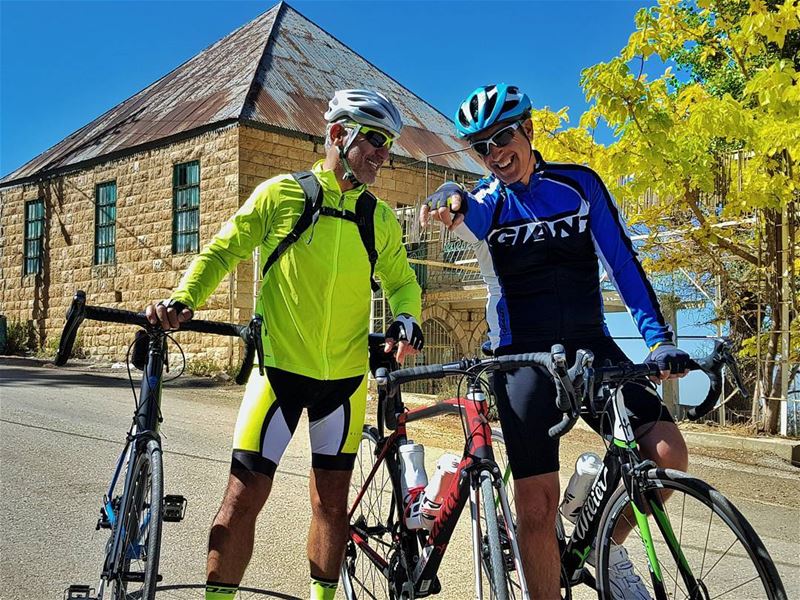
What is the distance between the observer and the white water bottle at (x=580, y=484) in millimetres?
2990

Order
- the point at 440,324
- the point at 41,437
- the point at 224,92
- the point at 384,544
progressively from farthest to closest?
1. the point at 440,324
2. the point at 224,92
3. the point at 41,437
4. the point at 384,544

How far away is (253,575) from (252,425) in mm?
1725

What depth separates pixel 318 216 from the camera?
3053 millimetres

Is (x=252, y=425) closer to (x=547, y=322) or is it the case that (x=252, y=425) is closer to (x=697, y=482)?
(x=547, y=322)

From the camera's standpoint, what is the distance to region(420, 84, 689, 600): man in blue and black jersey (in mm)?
2836

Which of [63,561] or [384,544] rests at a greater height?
[384,544]

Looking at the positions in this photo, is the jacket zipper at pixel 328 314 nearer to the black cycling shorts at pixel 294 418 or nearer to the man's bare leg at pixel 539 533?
→ the black cycling shorts at pixel 294 418

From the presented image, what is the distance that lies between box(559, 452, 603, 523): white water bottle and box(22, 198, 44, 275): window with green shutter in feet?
70.2

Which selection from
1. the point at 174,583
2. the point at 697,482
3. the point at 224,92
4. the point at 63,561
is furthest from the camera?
the point at 224,92

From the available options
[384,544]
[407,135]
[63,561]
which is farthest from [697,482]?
[407,135]

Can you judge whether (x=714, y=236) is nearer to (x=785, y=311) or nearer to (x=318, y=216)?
(x=785, y=311)

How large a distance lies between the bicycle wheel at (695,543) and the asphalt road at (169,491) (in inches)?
64.4

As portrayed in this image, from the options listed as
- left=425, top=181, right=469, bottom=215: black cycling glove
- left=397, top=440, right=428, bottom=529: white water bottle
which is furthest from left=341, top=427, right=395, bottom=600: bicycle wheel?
left=425, top=181, right=469, bottom=215: black cycling glove

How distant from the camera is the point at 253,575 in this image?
4.30m
